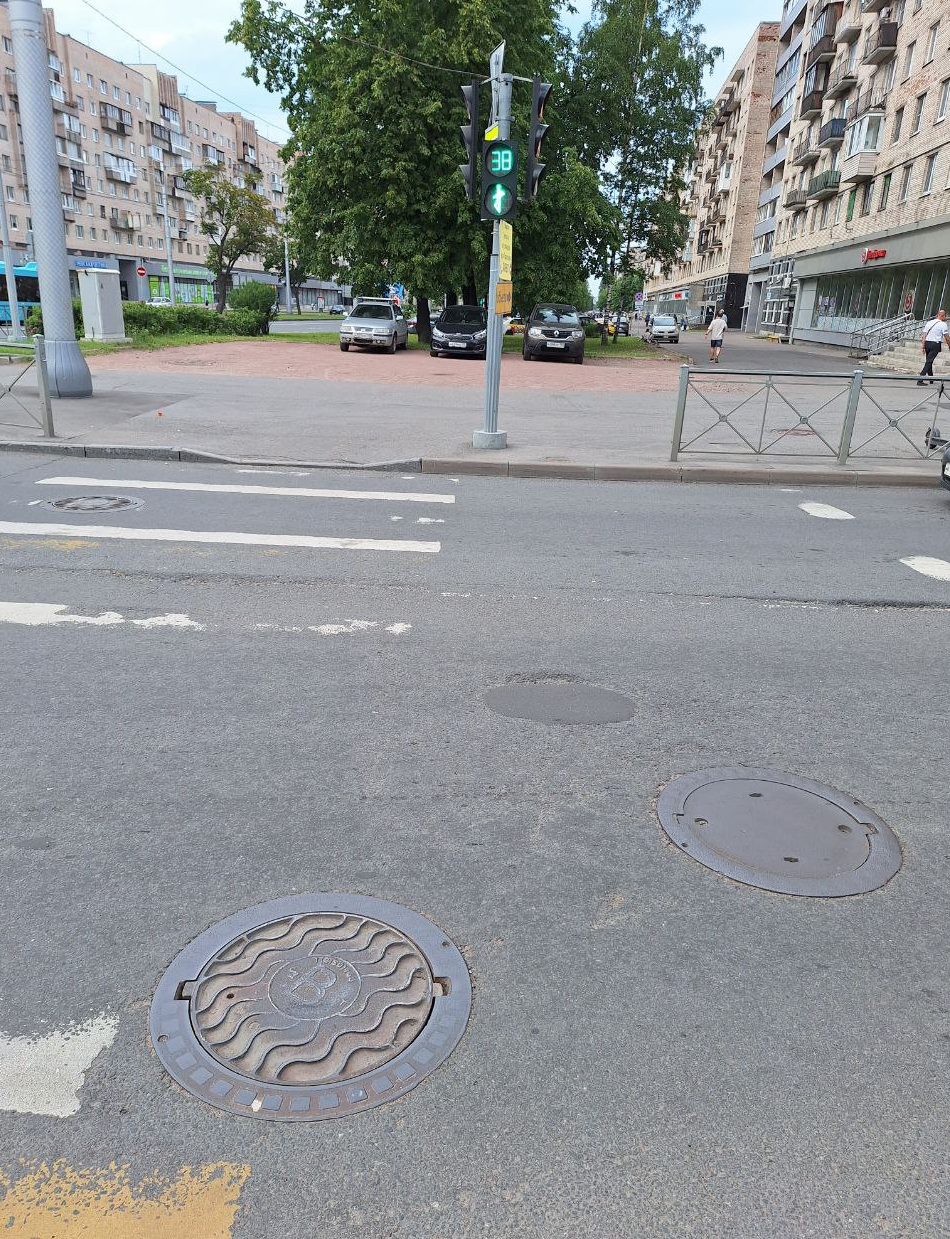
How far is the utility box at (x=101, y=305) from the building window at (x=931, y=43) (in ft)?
114

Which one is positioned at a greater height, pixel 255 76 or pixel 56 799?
pixel 255 76

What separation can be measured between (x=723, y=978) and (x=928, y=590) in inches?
201

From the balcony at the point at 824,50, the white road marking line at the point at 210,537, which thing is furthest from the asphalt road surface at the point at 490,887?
the balcony at the point at 824,50

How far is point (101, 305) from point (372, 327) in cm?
895

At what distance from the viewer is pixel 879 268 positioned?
42.4 metres

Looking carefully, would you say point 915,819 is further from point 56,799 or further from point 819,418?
point 819,418

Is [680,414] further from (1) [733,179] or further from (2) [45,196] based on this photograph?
(1) [733,179]

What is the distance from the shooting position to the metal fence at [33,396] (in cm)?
1194

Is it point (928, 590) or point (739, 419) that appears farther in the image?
point (739, 419)

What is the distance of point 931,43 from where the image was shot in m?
37.9

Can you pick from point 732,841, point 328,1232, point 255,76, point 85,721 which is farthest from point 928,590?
point 255,76

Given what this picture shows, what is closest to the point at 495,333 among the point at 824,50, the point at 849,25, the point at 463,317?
the point at 463,317

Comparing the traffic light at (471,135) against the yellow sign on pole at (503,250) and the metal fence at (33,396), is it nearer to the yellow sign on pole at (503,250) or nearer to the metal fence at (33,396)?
the yellow sign on pole at (503,250)

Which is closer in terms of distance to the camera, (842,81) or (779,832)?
(779,832)
